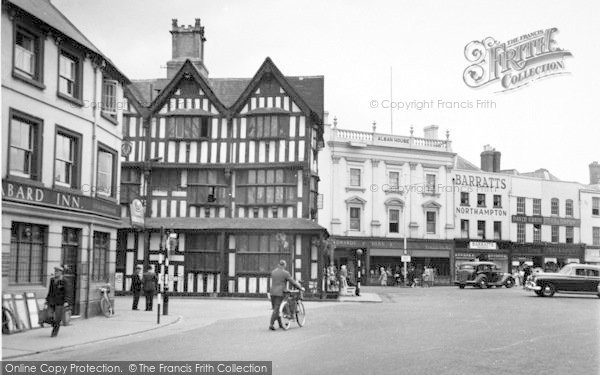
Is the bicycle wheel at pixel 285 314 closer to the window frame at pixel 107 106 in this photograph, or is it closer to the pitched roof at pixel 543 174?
the window frame at pixel 107 106

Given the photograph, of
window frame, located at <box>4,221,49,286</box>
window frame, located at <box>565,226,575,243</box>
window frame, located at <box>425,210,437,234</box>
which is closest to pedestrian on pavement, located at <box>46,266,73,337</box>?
window frame, located at <box>4,221,49,286</box>

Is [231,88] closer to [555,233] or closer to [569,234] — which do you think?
[555,233]

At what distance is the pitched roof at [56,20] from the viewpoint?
15383 millimetres

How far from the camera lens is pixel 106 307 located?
19078 mm

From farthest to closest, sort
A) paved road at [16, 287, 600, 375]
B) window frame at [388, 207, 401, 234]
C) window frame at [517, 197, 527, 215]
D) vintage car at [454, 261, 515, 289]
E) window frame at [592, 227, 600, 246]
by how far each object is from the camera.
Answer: window frame at [592, 227, 600, 246]
window frame at [517, 197, 527, 215]
window frame at [388, 207, 401, 234]
vintage car at [454, 261, 515, 289]
paved road at [16, 287, 600, 375]

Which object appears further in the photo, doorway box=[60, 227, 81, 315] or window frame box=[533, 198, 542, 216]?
window frame box=[533, 198, 542, 216]

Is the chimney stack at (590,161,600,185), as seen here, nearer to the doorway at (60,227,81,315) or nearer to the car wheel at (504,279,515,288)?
the car wheel at (504,279,515,288)

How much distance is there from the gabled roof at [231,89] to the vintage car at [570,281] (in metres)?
12.9

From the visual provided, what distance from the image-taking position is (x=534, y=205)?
5419cm

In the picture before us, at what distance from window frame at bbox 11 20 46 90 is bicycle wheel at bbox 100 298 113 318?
21.3 feet

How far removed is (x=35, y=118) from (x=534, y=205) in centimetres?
4606

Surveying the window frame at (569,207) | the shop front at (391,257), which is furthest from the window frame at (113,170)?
the window frame at (569,207)

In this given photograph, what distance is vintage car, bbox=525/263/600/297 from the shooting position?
97.1ft

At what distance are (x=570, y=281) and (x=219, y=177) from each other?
1660cm
